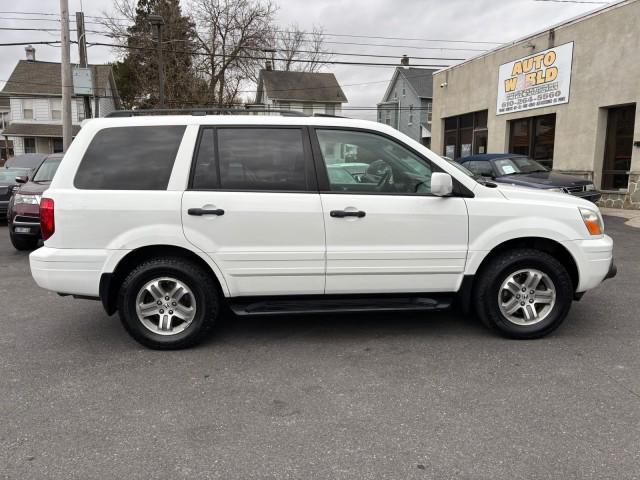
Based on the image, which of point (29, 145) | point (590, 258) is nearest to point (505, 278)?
point (590, 258)

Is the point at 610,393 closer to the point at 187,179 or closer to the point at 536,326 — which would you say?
the point at 536,326

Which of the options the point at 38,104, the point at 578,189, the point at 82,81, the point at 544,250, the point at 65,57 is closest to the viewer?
the point at 544,250

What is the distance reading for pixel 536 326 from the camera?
4.28 metres

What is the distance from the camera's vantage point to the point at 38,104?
121 ft

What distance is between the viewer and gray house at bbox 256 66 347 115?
144ft

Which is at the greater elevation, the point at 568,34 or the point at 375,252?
the point at 568,34

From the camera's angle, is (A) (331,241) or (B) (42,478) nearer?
(B) (42,478)

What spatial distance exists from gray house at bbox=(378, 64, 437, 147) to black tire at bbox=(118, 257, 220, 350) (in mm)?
32985

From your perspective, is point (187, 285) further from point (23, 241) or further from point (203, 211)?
point (23, 241)

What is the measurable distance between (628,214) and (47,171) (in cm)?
1351

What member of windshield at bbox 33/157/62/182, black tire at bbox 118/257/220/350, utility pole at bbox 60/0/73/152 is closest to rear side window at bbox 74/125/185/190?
black tire at bbox 118/257/220/350

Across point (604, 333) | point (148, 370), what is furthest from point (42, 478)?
point (604, 333)

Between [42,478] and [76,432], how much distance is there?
43 cm

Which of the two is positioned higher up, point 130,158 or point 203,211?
point 130,158
